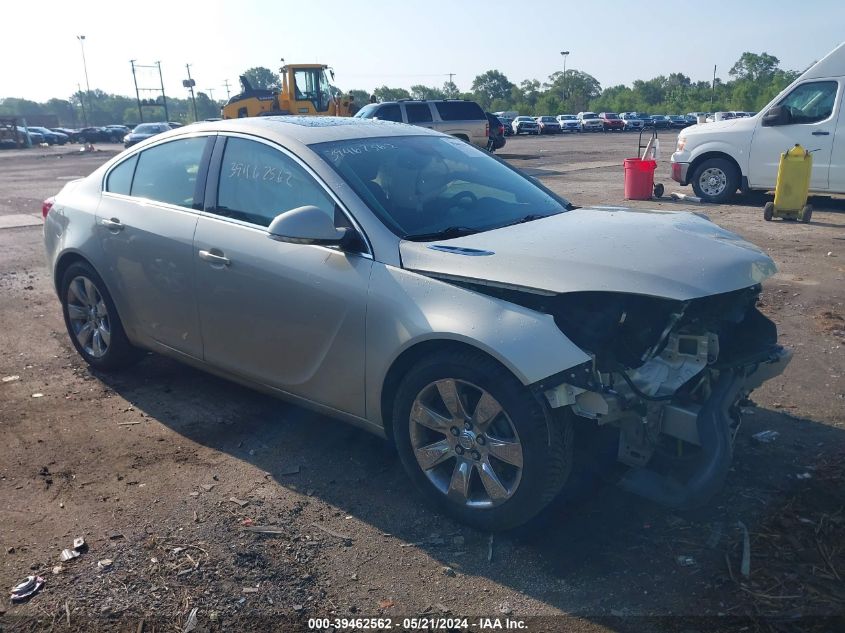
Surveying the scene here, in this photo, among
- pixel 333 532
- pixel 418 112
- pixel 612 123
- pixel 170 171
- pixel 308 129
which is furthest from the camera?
pixel 612 123

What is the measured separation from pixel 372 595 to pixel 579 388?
1148 millimetres

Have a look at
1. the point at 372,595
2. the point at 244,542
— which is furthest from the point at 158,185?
the point at 372,595

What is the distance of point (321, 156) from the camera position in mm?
3863

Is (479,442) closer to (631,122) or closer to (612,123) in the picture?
(612,123)

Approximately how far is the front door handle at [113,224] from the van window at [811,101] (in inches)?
429

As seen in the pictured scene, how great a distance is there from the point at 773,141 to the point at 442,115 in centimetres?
1278

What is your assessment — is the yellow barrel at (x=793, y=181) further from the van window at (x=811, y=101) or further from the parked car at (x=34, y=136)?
the parked car at (x=34, y=136)

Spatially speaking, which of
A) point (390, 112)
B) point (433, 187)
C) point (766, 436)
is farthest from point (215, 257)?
point (390, 112)

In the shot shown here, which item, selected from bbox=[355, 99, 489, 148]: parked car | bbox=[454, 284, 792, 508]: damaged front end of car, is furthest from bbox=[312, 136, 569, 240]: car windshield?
bbox=[355, 99, 489, 148]: parked car

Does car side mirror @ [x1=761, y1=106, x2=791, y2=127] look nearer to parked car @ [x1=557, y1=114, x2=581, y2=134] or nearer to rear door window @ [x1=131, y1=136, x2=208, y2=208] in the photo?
rear door window @ [x1=131, y1=136, x2=208, y2=208]

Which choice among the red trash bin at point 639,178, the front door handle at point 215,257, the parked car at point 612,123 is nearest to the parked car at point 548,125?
the parked car at point 612,123

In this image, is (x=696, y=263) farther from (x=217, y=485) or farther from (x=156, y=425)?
(x=156, y=425)

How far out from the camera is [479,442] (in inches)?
126

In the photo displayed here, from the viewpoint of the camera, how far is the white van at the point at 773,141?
37.7 feet
